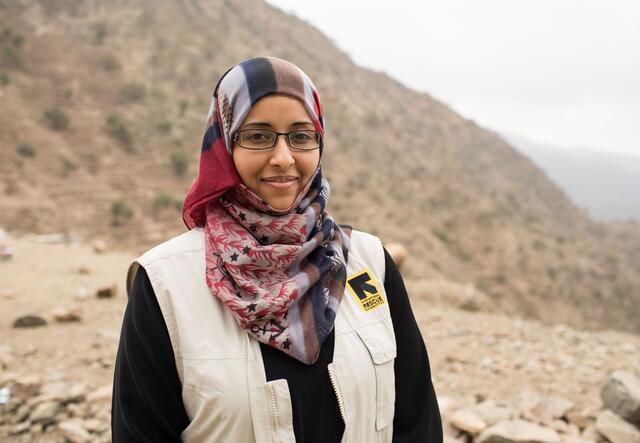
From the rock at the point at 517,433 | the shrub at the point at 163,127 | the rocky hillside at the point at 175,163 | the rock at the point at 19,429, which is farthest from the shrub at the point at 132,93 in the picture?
the rock at the point at 517,433

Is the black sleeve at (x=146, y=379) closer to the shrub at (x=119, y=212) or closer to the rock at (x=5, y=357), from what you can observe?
the rock at (x=5, y=357)

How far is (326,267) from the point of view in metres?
1.38

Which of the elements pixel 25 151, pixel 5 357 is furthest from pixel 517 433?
pixel 25 151

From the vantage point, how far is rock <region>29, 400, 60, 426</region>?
294 centimetres

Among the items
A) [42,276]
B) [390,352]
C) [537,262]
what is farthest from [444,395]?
[537,262]

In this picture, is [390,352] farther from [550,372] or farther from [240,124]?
[550,372]

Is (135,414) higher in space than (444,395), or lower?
higher

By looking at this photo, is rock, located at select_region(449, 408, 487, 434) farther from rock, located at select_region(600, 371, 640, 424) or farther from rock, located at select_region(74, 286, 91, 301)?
rock, located at select_region(74, 286, 91, 301)

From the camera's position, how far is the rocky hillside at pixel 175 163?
12.5m

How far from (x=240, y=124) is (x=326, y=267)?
1.58 ft

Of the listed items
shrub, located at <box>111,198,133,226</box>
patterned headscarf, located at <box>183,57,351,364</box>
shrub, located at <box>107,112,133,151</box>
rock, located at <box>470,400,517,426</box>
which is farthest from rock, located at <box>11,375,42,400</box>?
shrub, located at <box>107,112,133,151</box>

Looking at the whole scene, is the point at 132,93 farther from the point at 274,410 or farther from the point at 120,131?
the point at 274,410

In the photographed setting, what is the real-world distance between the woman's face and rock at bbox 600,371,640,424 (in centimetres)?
306

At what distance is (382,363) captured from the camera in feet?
4.46
